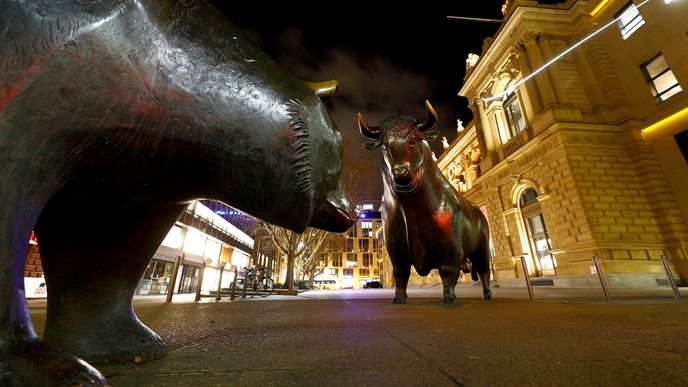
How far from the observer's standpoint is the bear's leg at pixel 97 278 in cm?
100

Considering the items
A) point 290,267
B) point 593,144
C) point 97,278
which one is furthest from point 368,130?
point 593,144

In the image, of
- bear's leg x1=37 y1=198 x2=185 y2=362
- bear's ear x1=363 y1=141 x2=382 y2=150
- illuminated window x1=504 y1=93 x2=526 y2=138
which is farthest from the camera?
illuminated window x1=504 y1=93 x2=526 y2=138

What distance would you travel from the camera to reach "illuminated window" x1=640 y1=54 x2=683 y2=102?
12250mm

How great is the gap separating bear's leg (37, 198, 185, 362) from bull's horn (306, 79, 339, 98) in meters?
0.79

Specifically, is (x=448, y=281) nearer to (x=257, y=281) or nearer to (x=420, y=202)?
(x=420, y=202)

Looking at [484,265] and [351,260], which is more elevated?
[351,260]

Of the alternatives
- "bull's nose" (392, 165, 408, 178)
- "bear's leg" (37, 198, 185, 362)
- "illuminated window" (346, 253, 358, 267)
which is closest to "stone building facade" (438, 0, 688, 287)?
"bull's nose" (392, 165, 408, 178)

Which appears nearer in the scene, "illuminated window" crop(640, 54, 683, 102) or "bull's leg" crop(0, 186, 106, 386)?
"bull's leg" crop(0, 186, 106, 386)

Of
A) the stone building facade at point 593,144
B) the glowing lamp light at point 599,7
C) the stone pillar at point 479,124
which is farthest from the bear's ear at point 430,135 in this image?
the glowing lamp light at point 599,7

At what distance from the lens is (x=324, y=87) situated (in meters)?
1.34

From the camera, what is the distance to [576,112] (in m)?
13.5

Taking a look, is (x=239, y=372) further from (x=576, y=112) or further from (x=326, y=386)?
(x=576, y=112)

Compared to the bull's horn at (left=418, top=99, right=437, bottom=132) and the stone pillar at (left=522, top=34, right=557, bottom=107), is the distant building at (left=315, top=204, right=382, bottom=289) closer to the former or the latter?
the stone pillar at (left=522, top=34, right=557, bottom=107)

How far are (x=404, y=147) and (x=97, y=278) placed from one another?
8.53ft
